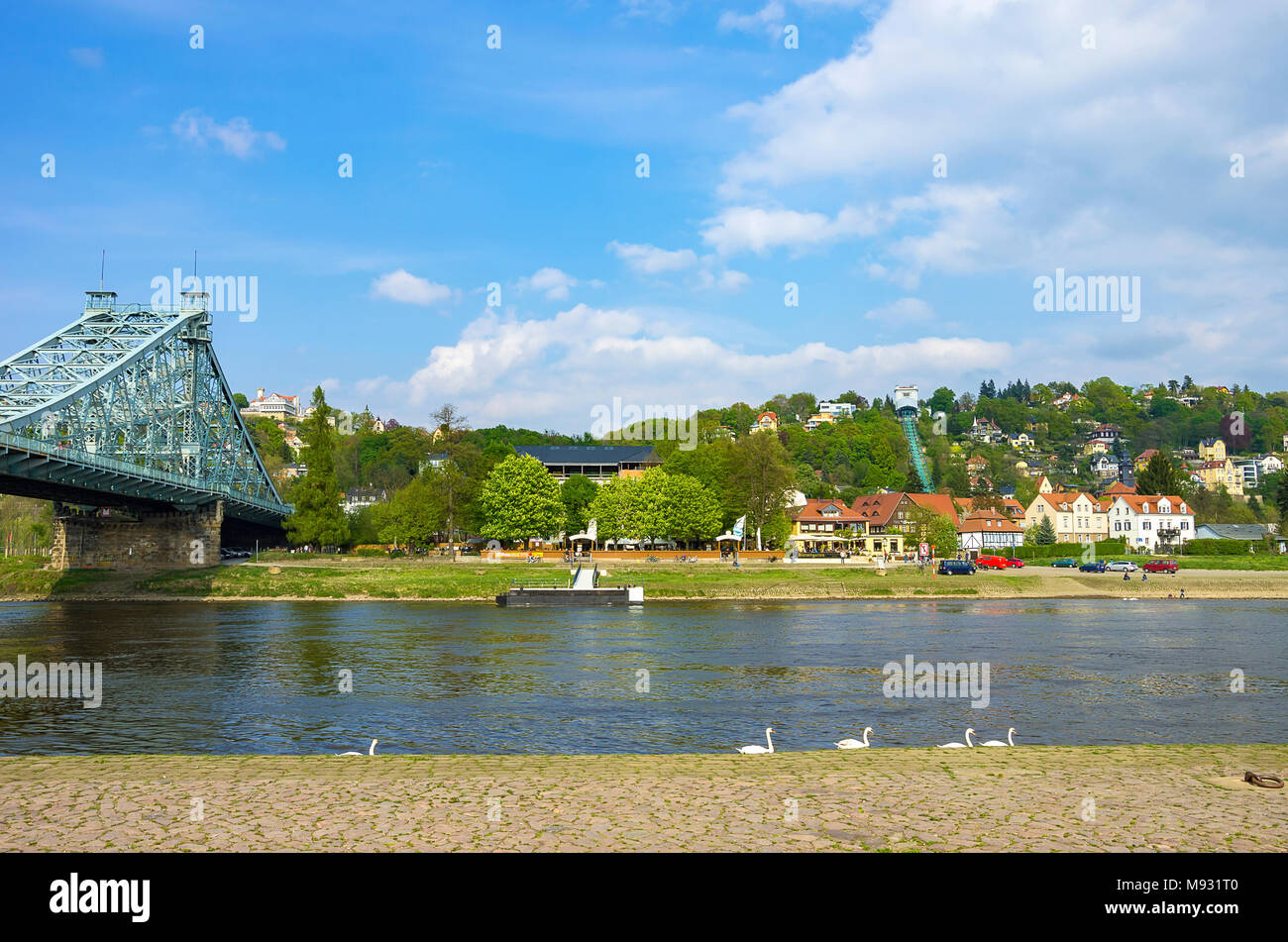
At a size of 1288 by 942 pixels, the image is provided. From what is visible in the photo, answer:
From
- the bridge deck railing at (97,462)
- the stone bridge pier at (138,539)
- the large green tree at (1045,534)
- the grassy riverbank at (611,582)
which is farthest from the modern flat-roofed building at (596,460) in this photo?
the grassy riverbank at (611,582)

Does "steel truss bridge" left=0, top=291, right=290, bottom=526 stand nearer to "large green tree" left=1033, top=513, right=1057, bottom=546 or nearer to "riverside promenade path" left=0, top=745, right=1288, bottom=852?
"riverside promenade path" left=0, top=745, right=1288, bottom=852

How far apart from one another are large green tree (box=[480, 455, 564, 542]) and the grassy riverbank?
55.2 feet

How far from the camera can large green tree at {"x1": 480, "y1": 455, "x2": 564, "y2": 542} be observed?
9838 cm

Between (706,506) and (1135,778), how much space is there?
3466 inches

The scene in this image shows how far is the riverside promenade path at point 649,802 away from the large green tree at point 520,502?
273 feet

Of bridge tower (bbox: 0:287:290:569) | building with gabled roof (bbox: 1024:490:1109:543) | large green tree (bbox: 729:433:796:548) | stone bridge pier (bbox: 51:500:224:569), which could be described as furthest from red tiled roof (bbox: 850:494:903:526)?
stone bridge pier (bbox: 51:500:224:569)

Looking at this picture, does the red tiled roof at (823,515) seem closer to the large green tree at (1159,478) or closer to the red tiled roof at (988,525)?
the red tiled roof at (988,525)

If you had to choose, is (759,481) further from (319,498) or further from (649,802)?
(649,802)

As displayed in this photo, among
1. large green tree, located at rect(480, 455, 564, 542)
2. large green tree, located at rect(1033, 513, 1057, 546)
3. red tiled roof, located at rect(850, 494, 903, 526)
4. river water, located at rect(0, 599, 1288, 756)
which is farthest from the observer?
large green tree, located at rect(1033, 513, 1057, 546)
